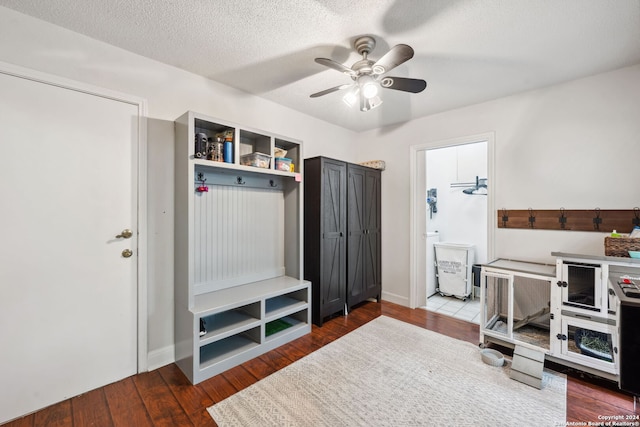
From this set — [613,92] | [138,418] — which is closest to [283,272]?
[138,418]

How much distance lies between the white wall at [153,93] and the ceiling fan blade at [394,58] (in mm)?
1567

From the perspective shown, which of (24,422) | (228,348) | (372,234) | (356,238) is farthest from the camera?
(372,234)

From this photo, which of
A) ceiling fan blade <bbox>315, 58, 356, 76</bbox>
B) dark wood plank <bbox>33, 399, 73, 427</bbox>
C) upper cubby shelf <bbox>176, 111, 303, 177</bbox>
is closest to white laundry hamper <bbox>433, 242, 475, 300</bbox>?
upper cubby shelf <bbox>176, 111, 303, 177</bbox>

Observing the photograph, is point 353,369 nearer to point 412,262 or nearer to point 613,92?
point 412,262

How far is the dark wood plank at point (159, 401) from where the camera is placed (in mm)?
1580

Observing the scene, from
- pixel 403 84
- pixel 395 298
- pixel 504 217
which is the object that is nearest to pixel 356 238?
pixel 395 298

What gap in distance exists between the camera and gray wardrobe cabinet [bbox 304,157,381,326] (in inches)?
114

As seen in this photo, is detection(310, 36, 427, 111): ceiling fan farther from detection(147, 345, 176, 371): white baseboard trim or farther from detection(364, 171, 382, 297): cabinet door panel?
detection(147, 345, 176, 371): white baseboard trim

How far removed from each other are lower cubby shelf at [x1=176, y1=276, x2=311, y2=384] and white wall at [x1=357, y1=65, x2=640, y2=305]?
233 cm

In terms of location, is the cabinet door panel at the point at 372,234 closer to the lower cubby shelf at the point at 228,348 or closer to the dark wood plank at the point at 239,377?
the lower cubby shelf at the point at 228,348

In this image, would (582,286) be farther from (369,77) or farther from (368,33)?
(368,33)

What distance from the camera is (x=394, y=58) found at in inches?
65.3

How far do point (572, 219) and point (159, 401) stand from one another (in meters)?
3.74

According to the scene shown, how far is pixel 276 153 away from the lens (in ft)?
8.77
